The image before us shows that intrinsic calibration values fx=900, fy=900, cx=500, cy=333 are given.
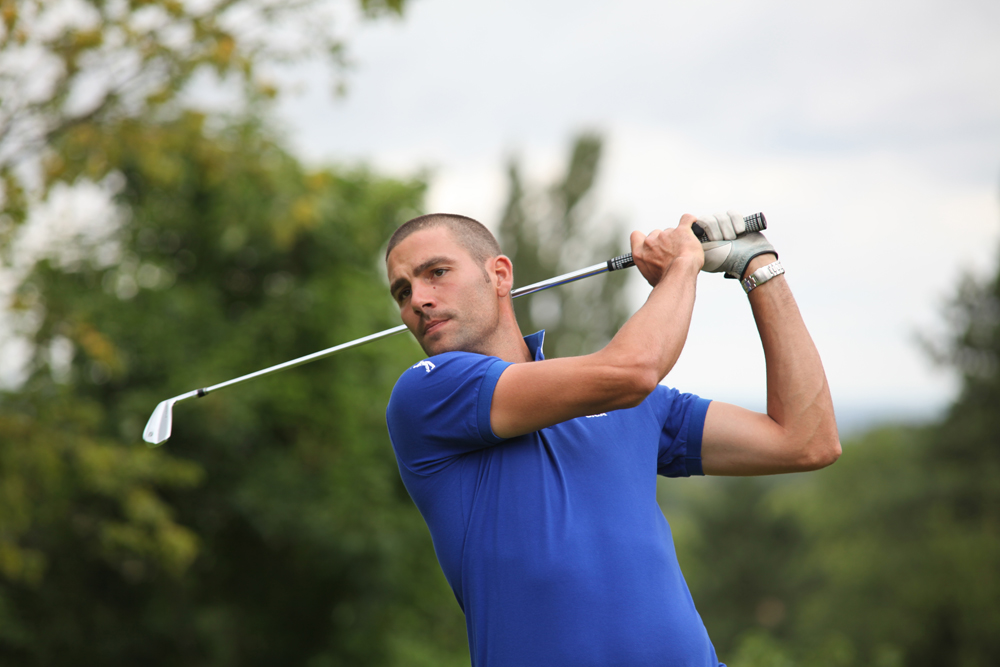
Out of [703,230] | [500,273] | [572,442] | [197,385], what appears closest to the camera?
[572,442]

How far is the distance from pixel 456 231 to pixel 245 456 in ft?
31.2

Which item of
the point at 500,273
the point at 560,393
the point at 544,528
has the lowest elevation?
the point at 544,528

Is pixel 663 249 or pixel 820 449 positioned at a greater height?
pixel 663 249

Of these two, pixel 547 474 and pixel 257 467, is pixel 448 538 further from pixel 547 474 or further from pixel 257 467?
pixel 257 467

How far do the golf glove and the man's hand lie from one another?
3.8 inches

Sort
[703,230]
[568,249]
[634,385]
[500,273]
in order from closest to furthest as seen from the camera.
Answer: [634,385], [703,230], [500,273], [568,249]

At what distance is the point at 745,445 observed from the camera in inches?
95.5

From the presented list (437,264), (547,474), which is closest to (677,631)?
(547,474)

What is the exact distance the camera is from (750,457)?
242cm

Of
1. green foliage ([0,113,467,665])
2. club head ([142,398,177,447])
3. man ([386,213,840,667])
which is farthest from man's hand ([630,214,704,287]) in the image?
green foliage ([0,113,467,665])

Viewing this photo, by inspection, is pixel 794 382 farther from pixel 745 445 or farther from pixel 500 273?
pixel 500 273

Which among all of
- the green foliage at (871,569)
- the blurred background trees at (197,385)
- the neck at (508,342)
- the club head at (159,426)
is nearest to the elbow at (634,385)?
the neck at (508,342)

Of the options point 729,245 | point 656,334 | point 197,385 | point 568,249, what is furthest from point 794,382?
point 568,249

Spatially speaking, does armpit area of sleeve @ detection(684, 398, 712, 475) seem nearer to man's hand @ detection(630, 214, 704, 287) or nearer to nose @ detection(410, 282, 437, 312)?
man's hand @ detection(630, 214, 704, 287)
